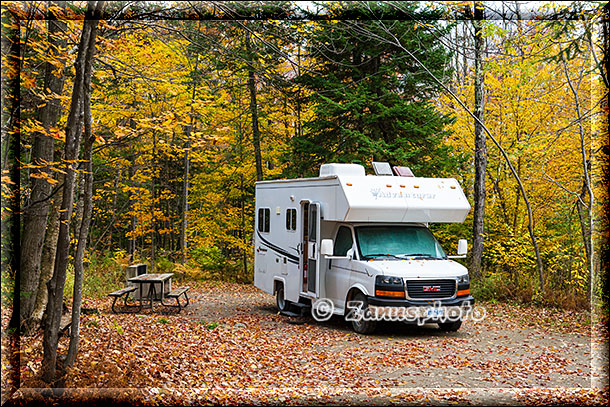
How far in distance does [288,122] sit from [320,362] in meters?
14.0

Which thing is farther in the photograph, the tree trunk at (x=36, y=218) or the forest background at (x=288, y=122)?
the tree trunk at (x=36, y=218)

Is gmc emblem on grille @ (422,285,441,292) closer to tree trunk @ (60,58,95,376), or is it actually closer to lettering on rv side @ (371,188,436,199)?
lettering on rv side @ (371,188,436,199)

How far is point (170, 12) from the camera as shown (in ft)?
25.7

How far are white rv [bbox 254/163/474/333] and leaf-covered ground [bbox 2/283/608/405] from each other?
659 millimetres

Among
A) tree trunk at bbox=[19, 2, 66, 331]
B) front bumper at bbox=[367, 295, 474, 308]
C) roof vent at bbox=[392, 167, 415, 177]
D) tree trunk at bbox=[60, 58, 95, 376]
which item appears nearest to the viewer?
tree trunk at bbox=[60, 58, 95, 376]

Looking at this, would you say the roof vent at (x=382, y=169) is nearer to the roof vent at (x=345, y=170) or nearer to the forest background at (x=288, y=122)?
the roof vent at (x=345, y=170)

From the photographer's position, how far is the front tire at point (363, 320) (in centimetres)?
1039

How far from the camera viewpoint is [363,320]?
10.5 metres

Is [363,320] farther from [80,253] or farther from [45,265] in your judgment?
[80,253]

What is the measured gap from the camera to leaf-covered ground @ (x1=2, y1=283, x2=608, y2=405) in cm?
636

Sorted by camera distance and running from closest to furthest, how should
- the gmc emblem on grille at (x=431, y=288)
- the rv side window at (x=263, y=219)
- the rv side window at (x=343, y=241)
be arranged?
the gmc emblem on grille at (x=431, y=288)
the rv side window at (x=343, y=241)
the rv side window at (x=263, y=219)

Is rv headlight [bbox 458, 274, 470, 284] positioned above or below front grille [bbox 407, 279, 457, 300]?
above

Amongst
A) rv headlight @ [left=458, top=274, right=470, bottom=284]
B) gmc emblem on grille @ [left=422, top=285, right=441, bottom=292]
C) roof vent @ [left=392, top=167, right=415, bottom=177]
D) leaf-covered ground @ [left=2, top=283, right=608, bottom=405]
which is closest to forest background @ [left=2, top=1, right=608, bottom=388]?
leaf-covered ground @ [left=2, top=283, right=608, bottom=405]

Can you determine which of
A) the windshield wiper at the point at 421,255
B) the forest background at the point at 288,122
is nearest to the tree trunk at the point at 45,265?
the forest background at the point at 288,122
